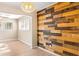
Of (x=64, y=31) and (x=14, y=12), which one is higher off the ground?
(x=14, y=12)

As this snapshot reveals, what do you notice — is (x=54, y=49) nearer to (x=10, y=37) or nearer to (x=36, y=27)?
(x=36, y=27)

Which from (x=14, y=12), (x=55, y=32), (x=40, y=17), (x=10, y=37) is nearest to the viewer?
(x=55, y=32)

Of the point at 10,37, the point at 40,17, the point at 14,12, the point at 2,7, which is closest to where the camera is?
the point at 2,7

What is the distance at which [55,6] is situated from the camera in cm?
414

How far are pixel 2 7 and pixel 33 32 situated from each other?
6.51ft

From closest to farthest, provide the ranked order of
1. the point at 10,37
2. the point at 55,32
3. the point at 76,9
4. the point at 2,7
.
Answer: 1. the point at 76,9
2. the point at 55,32
3. the point at 2,7
4. the point at 10,37

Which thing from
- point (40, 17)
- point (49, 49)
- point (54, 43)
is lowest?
point (49, 49)

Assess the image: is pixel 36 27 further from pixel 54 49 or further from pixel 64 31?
pixel 64 31

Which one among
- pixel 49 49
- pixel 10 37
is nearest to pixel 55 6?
pixel 49 49

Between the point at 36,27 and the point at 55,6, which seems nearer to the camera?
the point at 55,6

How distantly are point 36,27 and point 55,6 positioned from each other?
6.17ft

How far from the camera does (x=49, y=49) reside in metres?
4.57

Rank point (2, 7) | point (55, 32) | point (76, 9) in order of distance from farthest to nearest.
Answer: point (2, 7) → point (55, 32) → point (76, 9)

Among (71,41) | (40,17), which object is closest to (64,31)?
(71,41)
